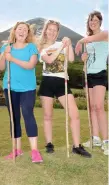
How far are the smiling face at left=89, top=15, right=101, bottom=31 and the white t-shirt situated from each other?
1.78ft

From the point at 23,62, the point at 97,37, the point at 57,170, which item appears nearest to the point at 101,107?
the point at 97,37

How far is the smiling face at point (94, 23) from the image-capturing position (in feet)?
16.3

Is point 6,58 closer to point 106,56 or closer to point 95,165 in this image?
point 106,56

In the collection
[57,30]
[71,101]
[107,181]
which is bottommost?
A: [107,181]

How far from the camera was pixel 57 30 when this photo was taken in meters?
4.80

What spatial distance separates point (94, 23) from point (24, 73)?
1197 mm

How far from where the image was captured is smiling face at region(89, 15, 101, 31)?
4.98 meters

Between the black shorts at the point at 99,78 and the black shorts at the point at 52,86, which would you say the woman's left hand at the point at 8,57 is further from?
the black shorts at the point at 99,78

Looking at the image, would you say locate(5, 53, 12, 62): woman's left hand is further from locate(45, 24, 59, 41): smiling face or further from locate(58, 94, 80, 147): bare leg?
locate(58, 94, 80, 147): bare leg

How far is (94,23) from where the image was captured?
5008mm

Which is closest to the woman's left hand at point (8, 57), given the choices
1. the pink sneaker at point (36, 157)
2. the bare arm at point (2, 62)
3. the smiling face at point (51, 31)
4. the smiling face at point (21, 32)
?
the bare arm at point (2, 62)

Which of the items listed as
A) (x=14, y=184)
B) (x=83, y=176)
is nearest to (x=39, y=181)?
(x=14, y=184)

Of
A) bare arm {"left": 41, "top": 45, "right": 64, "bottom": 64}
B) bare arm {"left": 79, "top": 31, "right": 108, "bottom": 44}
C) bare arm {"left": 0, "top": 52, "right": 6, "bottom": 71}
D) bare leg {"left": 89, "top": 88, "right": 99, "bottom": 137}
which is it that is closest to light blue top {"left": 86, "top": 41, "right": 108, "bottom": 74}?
bare arm {"left": 79, "top": 31, "right": 108, "bottom": 44}

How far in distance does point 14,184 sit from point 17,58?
4.66ft
